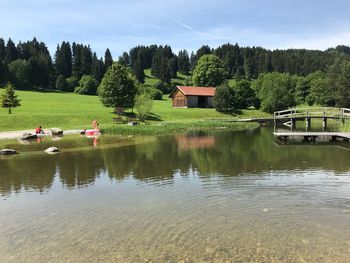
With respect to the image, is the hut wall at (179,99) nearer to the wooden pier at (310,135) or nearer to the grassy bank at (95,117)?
the grassy bank at (95,117)

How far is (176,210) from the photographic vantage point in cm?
1520

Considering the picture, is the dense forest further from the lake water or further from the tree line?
the lake water

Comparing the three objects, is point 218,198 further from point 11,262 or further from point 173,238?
point 11,262

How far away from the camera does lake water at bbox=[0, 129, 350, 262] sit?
37.2 ft

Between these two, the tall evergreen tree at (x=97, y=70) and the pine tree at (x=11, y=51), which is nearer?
the tall evergreen tree at (x=97, y=70)

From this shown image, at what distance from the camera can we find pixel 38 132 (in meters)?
48.5

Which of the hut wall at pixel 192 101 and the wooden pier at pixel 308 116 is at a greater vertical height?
the hut wall at pixel 192 101

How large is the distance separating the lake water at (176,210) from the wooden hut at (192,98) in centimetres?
6099

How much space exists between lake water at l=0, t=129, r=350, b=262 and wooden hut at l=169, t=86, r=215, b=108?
61.0 meters

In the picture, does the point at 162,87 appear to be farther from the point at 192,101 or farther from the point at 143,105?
the point at 143,105

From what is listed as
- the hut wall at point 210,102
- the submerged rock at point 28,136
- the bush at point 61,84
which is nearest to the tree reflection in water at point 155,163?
the submerged rock at point 28,136

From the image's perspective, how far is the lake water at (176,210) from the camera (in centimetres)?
1134

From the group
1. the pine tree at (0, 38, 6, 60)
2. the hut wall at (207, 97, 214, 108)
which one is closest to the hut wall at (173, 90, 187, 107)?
the hut wall at (207, 97, 214, 108)

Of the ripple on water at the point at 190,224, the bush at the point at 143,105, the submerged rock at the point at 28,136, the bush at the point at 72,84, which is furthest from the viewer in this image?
the bush at the point at 72,84
